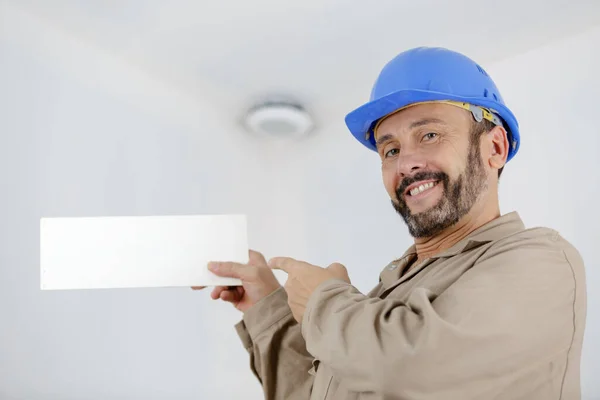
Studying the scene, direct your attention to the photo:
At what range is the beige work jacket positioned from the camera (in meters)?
0.73

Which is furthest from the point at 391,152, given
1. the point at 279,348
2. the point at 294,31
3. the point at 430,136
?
the point at 294,31

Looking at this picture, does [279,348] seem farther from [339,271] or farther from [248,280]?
[339,271]

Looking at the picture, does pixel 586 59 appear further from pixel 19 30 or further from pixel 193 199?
pixel 19 30

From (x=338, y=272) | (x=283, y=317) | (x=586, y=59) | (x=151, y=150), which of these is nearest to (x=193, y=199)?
(x=151, y=150)

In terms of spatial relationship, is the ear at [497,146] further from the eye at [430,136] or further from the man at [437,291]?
the eye at [430,136]

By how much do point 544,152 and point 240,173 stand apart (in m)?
1.24

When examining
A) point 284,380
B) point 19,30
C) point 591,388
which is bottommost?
point 591,388

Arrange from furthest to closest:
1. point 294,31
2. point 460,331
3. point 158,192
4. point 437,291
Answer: point 158,192 < point 294,31 < point 437,291 < point 460,331

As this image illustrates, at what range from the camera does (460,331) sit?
725 millimetres

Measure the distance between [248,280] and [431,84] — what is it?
580 mm

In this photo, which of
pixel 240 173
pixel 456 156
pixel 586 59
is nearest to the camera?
pixel 456 156

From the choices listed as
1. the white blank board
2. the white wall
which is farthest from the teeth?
the white wall

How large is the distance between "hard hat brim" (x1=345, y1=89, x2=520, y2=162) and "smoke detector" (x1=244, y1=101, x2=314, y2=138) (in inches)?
40.3

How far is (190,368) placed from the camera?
1.98 meters
